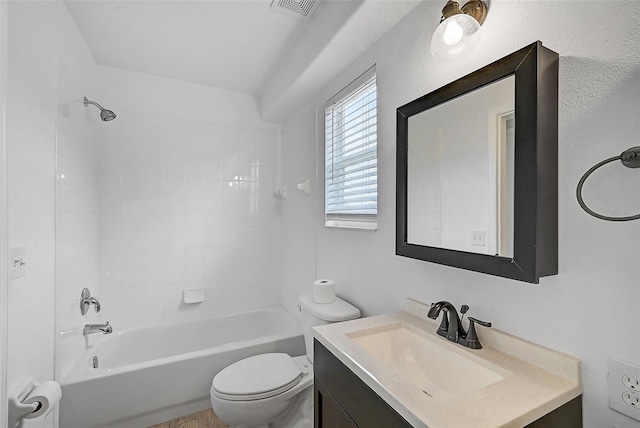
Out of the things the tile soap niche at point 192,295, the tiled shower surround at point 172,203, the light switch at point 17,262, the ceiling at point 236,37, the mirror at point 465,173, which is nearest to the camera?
the mirror at point 465,173

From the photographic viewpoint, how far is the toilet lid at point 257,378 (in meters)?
1.56

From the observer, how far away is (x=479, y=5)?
102cm

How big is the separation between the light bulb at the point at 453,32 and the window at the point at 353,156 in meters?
0.60

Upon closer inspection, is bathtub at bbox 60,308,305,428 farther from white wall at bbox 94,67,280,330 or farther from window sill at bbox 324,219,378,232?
window sill at bbox 324,219,378,232

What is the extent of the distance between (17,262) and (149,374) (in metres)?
1.02

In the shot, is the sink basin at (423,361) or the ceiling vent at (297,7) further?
the ceiling vent at (297,7)

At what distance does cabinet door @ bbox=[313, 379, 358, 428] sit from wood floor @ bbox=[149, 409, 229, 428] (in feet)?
3.64

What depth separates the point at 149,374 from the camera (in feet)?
5.93

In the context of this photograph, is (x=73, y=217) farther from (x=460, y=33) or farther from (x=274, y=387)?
(x=460, y=33)

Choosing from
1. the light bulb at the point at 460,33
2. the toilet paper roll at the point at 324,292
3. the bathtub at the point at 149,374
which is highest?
the light bulb at the point at 460,33

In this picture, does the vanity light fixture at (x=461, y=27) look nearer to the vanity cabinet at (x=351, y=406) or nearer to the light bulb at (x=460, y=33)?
the light bulb at (x=460, y=33)

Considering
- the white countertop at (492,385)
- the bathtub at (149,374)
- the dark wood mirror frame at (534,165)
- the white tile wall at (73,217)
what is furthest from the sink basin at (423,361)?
the white tile wall at (73,217)

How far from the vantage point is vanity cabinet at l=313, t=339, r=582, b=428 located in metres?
0.74

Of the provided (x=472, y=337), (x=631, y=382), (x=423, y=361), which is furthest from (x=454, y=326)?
(x=631, y=382)
